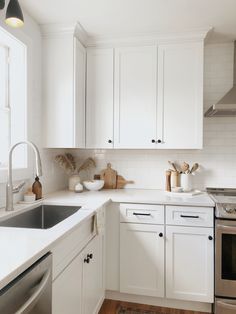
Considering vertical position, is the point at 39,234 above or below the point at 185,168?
below

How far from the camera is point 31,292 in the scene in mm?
1058

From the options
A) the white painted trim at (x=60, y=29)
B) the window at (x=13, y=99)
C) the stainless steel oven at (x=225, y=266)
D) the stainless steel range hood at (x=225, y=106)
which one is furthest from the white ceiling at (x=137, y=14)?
the stainless steel oven at (x=225, y=266)

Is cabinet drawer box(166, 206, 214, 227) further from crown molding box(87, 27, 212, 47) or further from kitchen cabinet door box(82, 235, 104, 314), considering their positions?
crown molding box(87, 27, 212, 47)

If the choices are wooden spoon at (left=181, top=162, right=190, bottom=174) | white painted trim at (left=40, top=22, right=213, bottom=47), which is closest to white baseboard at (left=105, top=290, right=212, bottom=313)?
wooden spoon at (left=181, top=162, right=190, bottom=174)

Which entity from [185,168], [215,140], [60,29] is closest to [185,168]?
[185,168]

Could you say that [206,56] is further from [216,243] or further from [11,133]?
[11,133]

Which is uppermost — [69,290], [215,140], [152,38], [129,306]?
[152,38]

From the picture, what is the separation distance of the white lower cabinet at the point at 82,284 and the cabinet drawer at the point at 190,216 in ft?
2.04

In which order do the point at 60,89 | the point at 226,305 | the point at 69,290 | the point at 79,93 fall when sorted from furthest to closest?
1. the point at 79,93
2. the point at 60,89
3. the point at 226,305
4. the point at 69,290

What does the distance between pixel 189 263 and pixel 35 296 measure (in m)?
1.51

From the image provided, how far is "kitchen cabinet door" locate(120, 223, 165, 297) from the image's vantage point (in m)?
2.26

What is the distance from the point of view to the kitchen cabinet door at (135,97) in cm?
258

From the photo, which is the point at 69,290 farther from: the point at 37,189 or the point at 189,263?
the point at 189,263

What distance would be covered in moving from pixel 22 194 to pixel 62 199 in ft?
1.08
